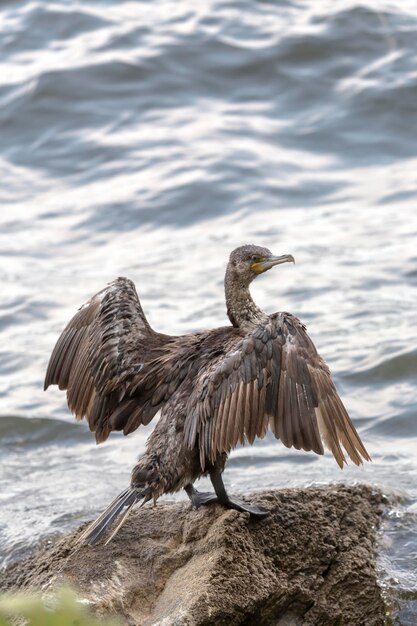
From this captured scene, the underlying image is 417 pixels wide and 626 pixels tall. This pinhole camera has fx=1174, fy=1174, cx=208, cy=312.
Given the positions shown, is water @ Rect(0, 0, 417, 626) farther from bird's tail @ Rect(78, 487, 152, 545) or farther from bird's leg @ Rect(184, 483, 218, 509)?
bird's tail @ Rect(78, 487, 152, 545)

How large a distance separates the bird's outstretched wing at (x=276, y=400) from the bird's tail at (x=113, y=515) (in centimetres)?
32

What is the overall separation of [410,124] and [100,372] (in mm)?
9002

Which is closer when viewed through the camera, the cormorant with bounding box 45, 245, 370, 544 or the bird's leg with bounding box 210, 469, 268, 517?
the cormorant with bounding box 45, 245, 370, 544

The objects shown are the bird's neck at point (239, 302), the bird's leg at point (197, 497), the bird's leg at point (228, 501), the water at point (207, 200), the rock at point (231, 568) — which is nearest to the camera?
the rock at point (231, 568)

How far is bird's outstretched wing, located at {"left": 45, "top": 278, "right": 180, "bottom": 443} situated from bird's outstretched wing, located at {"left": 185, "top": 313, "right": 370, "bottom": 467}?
56 centimetres

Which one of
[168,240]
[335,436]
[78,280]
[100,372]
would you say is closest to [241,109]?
→ [168,240]

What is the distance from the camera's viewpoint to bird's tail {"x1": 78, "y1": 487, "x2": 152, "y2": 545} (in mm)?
4977

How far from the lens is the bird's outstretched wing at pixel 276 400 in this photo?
4.98 m

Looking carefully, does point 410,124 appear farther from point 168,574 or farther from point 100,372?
point 168,574

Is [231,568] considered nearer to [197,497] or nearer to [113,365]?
[197,497]

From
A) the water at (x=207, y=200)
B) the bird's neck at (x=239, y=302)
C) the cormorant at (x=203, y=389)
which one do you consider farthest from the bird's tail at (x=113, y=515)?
the water at (x=207, y=200)

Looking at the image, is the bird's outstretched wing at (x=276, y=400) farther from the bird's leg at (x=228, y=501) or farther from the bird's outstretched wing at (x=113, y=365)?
the bird's outstretched wing at (x=113, y=365)

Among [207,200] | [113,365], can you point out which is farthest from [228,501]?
[207,200]

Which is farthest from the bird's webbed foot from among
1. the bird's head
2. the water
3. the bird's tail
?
the bird's head
